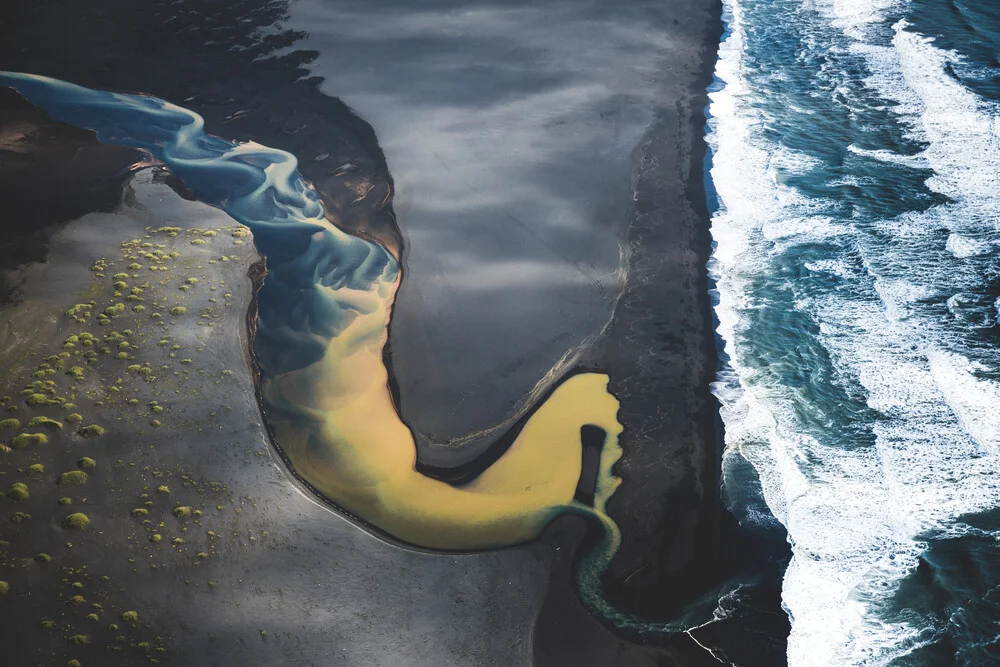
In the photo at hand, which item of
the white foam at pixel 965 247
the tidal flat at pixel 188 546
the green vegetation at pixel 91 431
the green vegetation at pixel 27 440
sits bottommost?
the tidal flat at pixel 188 546

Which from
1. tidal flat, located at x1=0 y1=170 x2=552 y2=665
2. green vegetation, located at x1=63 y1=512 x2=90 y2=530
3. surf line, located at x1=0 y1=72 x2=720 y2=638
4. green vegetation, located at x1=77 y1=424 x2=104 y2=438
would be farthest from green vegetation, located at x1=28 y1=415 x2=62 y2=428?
surf line, located at x1=0 y1=72 x2=720 y2=638

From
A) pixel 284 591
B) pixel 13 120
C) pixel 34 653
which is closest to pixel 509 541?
pixel 284 591

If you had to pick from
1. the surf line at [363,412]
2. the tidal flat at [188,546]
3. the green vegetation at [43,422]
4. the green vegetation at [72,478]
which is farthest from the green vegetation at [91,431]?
the surf line at [363,412]

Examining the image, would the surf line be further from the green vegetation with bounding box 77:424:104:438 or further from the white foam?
the white foam

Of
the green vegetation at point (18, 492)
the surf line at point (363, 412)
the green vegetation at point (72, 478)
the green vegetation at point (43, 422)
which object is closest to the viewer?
the green vegetation at point (18, 492)

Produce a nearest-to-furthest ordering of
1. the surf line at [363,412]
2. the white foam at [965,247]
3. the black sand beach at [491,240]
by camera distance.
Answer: the black sand beach at [491,240] → the surf line at [363,412] → the white foam at [965,247]

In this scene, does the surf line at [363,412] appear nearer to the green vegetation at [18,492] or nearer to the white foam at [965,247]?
the green vegetation at [18,492]

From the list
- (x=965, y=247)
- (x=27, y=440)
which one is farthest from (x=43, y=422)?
(x=965, y=247)
